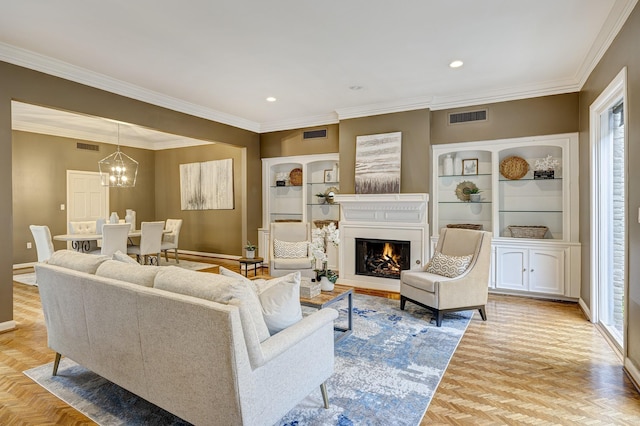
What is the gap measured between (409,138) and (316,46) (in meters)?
2.34

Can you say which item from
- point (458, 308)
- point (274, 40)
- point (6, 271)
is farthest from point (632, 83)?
point (6, 271)

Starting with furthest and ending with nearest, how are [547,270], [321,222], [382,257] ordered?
[321,222]
[382,257]
[547,270]

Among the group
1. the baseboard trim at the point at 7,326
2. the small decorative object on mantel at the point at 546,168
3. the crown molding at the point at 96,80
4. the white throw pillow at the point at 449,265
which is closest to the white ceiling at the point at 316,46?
the crown molding at the point at 96,80

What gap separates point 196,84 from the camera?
4.52 meters

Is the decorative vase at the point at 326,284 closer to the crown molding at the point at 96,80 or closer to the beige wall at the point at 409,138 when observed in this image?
the beige wall at the point at 409,138

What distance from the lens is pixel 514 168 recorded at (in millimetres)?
4953

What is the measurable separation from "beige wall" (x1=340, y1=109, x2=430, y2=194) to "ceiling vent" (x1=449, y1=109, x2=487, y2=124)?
0.38 metres

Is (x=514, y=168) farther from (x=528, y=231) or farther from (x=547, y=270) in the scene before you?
(x=547, y=270)

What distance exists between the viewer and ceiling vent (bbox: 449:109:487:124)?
501 centimetres

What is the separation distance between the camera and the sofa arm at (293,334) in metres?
1.70

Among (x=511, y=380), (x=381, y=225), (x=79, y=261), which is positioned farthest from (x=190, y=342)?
(x=381, y=225)

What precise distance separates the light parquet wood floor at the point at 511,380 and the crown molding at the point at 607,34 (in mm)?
2739

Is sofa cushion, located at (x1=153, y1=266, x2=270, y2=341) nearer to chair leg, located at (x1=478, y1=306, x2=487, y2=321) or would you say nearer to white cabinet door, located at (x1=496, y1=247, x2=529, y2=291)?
chair leg, located at (x1=478, y1=306, x2=487, y2=321)

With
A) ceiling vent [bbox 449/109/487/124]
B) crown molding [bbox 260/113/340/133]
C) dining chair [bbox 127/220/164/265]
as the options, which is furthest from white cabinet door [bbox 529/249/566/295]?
dining chair [bbox 127/220/164/265]
